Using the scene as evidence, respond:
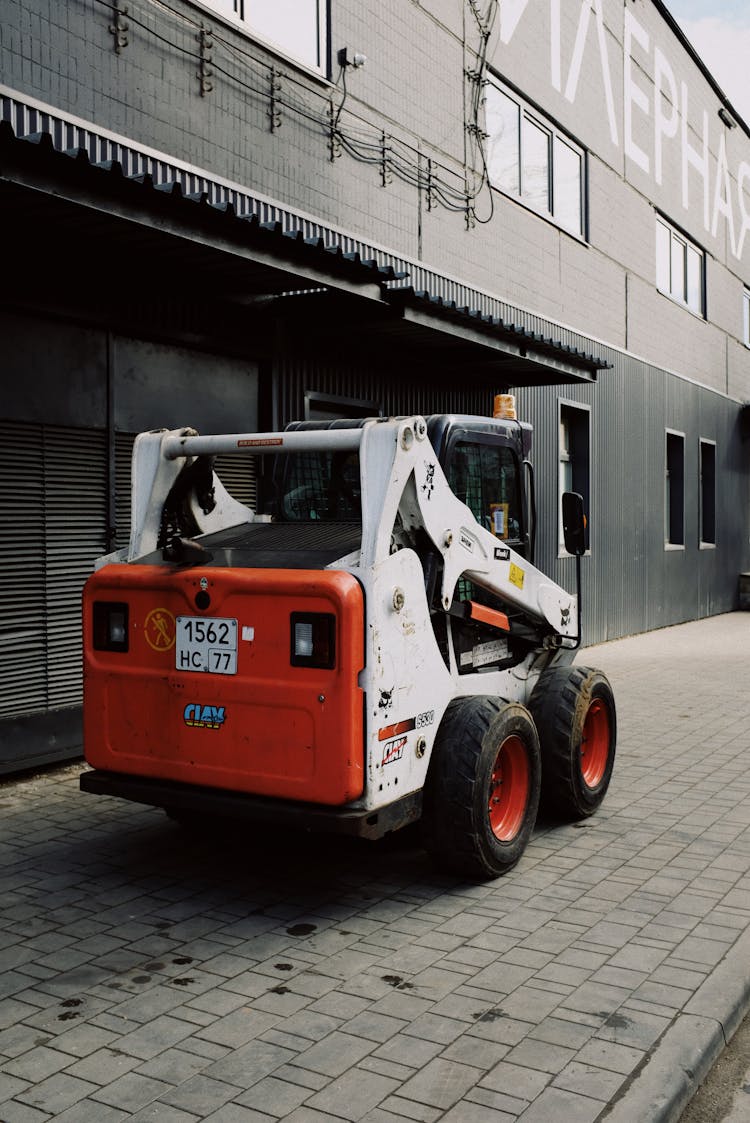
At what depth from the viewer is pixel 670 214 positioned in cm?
2103

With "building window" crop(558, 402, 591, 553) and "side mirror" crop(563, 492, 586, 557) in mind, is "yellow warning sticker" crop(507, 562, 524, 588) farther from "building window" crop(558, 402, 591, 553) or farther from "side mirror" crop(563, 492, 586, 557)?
"building window" crop(558, 402, 591, 553)

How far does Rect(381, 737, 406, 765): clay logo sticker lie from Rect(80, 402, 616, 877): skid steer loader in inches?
0.4

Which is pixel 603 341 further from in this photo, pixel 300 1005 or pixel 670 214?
pixel 300 1005

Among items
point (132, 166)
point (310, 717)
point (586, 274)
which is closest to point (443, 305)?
point (132, 166)

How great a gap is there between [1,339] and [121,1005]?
189 inches

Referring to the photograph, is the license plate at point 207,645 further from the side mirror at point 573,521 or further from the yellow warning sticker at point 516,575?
the side mirror at point 573,521

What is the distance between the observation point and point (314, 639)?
15.4ft

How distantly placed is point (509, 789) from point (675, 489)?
1653 centimetres

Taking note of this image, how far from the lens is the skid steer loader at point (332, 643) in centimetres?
470

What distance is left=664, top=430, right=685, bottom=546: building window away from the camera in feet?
68.7

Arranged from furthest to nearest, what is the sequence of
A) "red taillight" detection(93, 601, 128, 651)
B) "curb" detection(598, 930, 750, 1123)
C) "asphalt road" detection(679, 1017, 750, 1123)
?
"red taillight" detection(93, 601, 128, 651), "asphalt road" detection(679, 1017, 750, 1123), "curb" detection(598, 930, 750, 1123)

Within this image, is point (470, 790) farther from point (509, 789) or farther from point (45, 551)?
point (45, 551)

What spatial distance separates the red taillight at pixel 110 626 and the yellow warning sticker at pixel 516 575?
205 centimetres

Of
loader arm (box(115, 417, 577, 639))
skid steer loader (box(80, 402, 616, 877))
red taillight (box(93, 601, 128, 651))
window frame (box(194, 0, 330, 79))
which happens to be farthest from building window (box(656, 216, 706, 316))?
red taillight (box(93, 601, 128, 651))
